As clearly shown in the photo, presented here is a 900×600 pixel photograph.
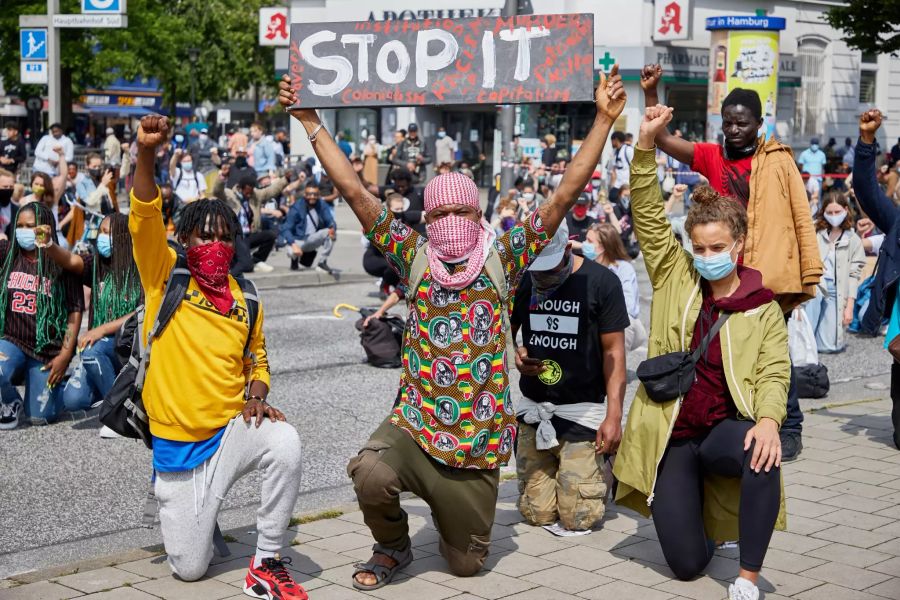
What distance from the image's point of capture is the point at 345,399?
9.75m

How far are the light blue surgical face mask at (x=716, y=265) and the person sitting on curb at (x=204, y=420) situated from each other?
1.84 metres

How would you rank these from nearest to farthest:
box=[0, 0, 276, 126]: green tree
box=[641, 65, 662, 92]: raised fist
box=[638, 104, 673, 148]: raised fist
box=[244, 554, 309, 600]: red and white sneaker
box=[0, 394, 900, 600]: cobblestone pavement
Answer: box=[244, 554, 309, 600]: red and white sneaker, box=[0, 394, 900, 600]: cobblestone pavement, box=[638, 104, 673, 148]: raised fist, box=[641, 65, 662, 92]: raised fist, box=[0, 0, 276, 126]: green tree

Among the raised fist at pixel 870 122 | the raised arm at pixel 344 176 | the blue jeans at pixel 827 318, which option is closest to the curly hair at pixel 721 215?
the raised arm at pixel 344 176

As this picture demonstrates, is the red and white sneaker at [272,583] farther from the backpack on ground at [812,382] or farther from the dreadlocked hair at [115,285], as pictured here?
the backpack on ground at [812,382]

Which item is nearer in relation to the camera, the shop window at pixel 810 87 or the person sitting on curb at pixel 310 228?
the person sitting on curb at pixel 310 228

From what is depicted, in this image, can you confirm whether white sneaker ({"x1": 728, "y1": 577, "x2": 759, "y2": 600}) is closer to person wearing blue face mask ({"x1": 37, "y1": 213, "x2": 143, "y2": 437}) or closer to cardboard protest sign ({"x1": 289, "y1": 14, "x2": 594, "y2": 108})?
cardboard protest sign ({"x1": 289, "y1": 14, "x2": 594, "y2": 108})

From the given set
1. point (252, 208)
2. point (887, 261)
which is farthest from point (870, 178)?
point (252, 208)

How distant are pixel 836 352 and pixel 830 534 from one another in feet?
21.7

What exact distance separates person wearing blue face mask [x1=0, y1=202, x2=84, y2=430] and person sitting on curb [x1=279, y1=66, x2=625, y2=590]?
3.77 m

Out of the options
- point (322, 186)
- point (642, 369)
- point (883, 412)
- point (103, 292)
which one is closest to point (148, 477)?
point (103, 292)

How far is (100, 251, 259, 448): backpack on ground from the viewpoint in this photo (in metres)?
5.20

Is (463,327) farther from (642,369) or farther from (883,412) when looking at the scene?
(883,412)

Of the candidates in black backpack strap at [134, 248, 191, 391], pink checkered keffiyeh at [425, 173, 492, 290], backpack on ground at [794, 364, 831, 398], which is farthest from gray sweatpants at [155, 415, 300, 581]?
backpack on ground at [794, 364, 831, 398]

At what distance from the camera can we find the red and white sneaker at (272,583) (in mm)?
5020
